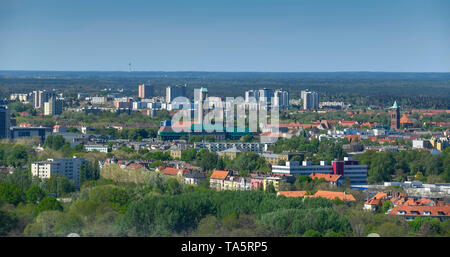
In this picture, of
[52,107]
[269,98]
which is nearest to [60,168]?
[52,107]

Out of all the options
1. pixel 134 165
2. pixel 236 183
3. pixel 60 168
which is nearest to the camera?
pixel 236 183

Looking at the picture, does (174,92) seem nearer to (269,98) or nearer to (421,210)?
(269,98)

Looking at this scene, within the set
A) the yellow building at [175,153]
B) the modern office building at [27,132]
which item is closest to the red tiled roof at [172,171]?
the yellow building at [175,153]

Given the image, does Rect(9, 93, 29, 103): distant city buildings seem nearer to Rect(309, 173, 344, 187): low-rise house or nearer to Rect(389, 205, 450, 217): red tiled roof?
Rect(309, 173, 344, 187): low-rise house

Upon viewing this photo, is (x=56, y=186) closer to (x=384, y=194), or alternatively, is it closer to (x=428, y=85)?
(x=384, y=194)

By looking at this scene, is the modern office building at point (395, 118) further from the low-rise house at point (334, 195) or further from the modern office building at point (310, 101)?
the low-rise house at point (334, 195)
